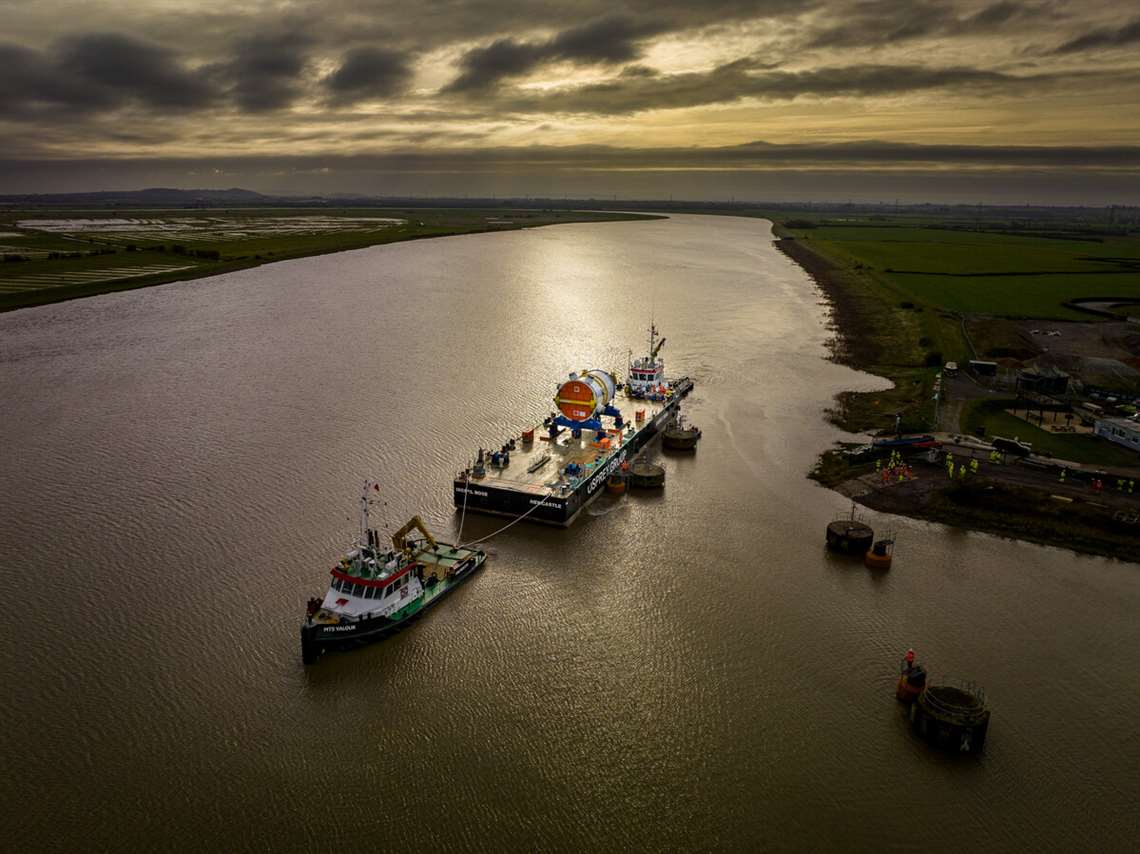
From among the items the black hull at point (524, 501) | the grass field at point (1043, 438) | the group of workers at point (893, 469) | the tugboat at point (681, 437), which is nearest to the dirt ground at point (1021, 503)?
the group of workers at point (893, 469)

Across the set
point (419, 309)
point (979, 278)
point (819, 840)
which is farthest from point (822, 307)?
point (819, 840)

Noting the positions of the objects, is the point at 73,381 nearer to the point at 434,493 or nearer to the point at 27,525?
the point at 27,525

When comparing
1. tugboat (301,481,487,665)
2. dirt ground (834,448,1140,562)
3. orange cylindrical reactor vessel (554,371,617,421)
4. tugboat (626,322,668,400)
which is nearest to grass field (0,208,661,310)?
tugboat (626,322,668,400)

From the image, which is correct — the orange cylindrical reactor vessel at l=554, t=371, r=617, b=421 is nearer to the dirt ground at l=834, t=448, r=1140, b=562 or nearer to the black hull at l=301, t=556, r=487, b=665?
the dirt ground at l=834, t=448, r=1140, b=562

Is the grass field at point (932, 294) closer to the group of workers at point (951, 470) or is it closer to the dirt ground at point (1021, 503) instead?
the group of workers at point (951, 470)

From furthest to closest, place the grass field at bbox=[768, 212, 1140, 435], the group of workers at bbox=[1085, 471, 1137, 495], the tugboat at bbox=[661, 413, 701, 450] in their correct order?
the grass field at bbox=[768, 212, 1140, 435] → the tugboat at bbox=[661, 413, 701, 450] → the group of workers at bbox=[1085, 471, 1137, 495]

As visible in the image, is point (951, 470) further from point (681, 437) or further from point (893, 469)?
point (681, 437)
